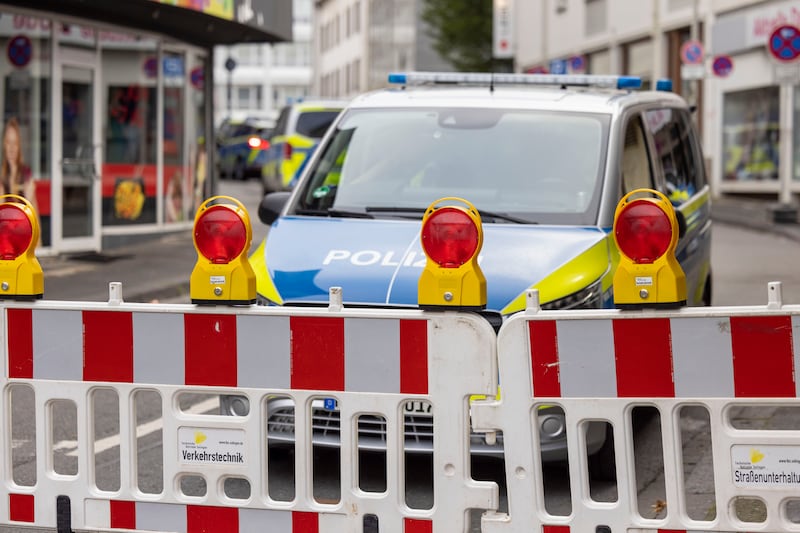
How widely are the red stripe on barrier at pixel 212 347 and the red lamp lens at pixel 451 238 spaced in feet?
2.34

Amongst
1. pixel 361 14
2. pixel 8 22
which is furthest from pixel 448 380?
pixel 361 14

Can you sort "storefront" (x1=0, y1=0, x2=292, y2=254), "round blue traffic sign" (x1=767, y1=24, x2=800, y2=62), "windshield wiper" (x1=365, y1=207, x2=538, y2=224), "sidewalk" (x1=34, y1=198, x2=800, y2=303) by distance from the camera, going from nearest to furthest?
"windshield wiper" (x1=365, y1=207, x2=538, y2=224), "sidewalk" (x1=34, y1=198, x2=800, y2=303), "storefront" (x1=0, y1=0, x2=292, y2=254), "round blue traffic sign" (x1=767, y1=24, x2=800, y2=62)

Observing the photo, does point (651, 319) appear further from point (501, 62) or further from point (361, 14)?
point (361, 14)

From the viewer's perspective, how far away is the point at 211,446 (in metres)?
4.64

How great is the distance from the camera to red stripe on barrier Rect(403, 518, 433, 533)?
440 cm

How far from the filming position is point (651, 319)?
13.8 ft

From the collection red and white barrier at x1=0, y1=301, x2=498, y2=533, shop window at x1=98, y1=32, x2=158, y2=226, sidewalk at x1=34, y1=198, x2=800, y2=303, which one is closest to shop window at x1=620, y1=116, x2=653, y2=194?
red and white barrier at x1=0, y1=301, x2=498, y2=533

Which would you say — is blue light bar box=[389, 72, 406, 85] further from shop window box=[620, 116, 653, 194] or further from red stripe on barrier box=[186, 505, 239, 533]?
red stripe on barrier box=[186, 505, 239, 533]

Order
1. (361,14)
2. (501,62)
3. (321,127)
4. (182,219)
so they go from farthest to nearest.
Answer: (361,14)
(501,62)
(321,127)
(182,219)

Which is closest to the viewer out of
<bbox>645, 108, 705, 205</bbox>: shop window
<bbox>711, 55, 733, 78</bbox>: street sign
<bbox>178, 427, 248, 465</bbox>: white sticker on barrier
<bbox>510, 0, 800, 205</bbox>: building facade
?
<bbox>178, 427, 248, 465</bbox>: white sticker on barrier

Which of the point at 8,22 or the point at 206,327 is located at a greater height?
the point at 8,22

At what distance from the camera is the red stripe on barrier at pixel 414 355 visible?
4371 mm

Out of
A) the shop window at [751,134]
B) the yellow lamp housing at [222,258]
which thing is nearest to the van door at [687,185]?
the yellow lamp housing at [222,258]

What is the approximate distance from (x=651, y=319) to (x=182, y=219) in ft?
52.1
